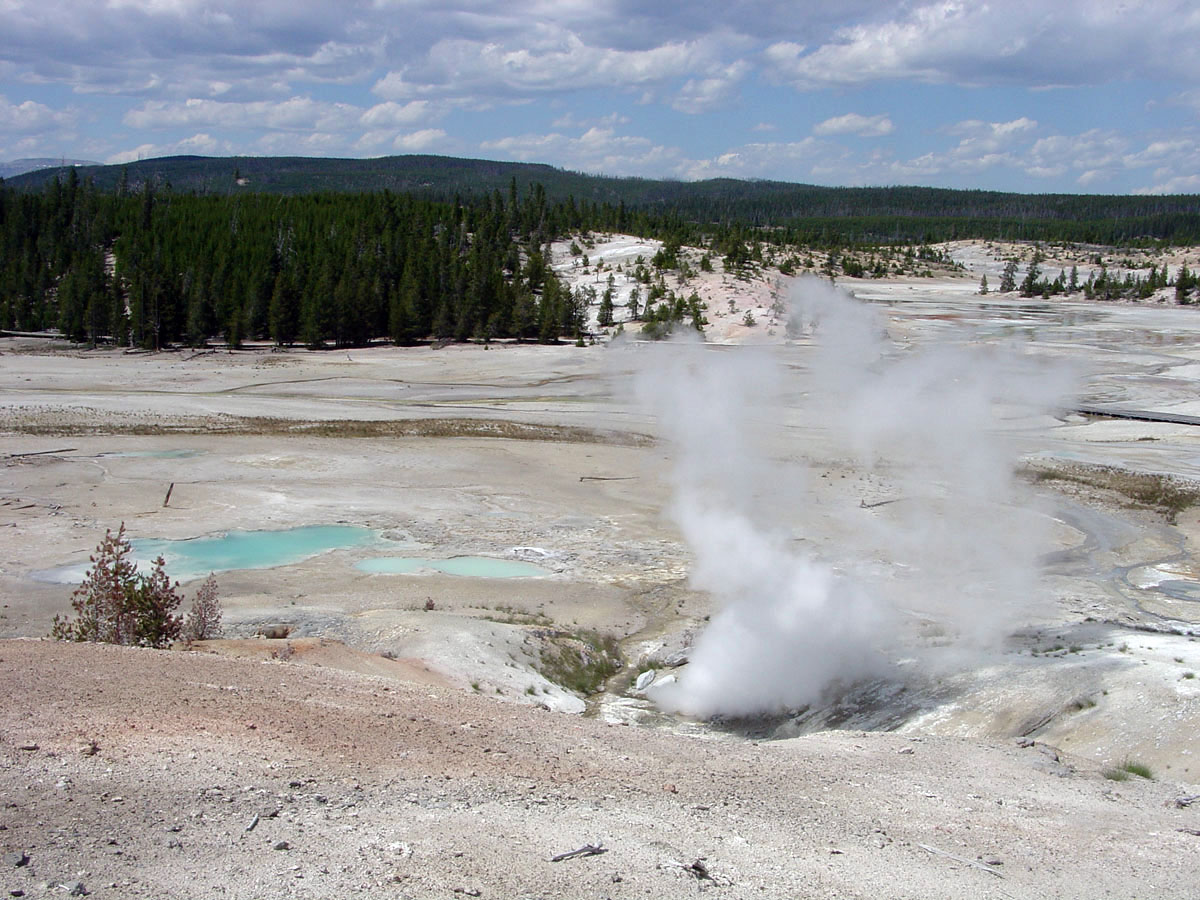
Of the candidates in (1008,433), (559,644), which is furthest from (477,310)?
(559,644)

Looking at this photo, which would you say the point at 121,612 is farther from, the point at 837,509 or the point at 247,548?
the point at 837,509

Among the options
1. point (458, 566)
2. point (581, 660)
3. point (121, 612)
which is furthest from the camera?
point (458, 566)

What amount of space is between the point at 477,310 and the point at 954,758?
209ft

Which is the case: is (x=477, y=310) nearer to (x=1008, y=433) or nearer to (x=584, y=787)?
(x=1008, y=433)

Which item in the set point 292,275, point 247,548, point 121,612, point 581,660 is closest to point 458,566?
point 247,548

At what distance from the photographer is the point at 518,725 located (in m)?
11.2

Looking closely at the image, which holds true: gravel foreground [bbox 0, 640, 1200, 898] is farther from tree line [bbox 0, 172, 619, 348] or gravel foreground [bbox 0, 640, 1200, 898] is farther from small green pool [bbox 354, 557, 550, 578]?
Result: tree line [bbox 0, 172, 619, 348]

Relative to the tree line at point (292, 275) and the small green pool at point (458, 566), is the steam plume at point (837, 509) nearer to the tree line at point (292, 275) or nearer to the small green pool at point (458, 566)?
the small green pool at point (458, 566)

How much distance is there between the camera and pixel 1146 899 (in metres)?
8.01

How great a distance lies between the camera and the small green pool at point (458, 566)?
22.6 meters

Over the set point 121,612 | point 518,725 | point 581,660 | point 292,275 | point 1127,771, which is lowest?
point 581,660

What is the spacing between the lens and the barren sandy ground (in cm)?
762

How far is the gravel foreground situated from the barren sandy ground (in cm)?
4

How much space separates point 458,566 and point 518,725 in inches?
481
